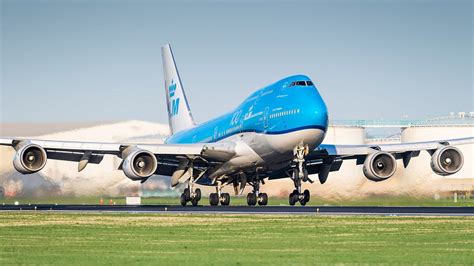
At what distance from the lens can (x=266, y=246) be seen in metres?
27.0

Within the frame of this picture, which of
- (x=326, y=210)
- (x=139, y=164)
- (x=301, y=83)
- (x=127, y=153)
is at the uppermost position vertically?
(x=301, y=83)

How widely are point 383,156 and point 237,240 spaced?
115 feet

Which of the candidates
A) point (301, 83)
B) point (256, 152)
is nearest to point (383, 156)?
point (256, 152)

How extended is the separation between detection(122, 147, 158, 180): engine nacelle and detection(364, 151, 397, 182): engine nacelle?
552 inches

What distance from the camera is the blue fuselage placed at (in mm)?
54750

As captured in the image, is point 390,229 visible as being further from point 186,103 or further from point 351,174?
point 186,103

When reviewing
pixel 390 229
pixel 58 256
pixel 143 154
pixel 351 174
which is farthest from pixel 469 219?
pixel 351 174

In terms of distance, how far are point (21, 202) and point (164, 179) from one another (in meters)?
11.5

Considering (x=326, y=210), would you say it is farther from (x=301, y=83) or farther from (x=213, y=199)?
(x=213, y=199)

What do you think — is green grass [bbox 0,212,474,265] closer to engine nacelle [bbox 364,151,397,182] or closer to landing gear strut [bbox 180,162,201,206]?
landing gear strut [bbox 180,162,201,206]

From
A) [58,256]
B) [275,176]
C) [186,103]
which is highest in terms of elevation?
[186,103]

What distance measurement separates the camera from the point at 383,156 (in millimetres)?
62969

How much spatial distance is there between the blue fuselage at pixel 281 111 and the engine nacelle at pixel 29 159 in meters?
12.0

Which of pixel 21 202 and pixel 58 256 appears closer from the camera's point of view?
pixel 58 256
